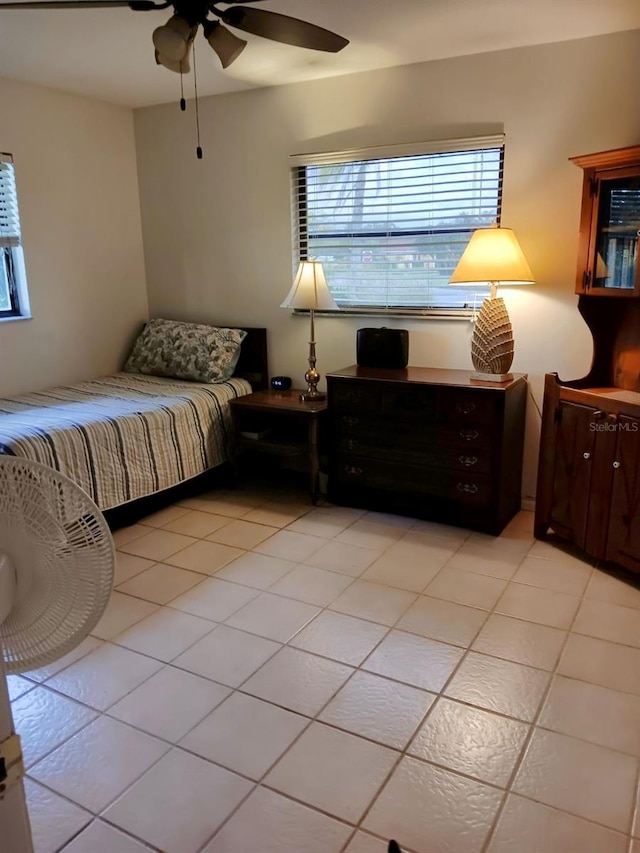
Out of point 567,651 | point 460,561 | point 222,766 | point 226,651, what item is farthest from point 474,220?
point 222,766

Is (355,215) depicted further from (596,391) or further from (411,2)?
(596,391)

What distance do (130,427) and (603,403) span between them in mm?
2189

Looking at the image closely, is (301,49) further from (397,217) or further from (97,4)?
(97,4)

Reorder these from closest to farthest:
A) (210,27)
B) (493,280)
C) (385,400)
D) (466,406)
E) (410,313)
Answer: (210,27), (493,280), (466,406), (385,400), (410,313)

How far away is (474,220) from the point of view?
11.0 ft

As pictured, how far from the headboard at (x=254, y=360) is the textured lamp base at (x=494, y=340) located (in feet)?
4.72

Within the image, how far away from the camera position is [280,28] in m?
2.14

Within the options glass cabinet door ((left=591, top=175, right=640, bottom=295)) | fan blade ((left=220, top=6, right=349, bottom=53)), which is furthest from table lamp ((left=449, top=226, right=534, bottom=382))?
fan blade ((left=220, top=6, right=349, bottom=53))

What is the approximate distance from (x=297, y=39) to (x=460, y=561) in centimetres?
218

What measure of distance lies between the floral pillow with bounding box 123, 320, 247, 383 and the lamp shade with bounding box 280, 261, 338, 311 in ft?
2.03

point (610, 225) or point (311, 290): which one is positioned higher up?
point (610, 225)

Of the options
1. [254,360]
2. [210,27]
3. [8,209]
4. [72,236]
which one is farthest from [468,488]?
[8,209]

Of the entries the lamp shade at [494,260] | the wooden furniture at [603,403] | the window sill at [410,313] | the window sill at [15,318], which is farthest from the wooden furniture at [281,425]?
the window sill at [15,318]

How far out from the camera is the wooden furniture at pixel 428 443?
3.07 meters
